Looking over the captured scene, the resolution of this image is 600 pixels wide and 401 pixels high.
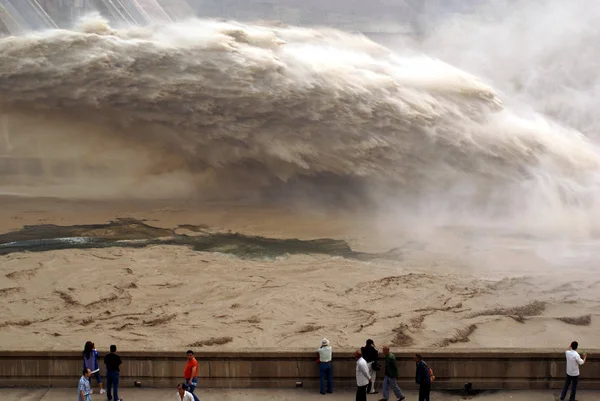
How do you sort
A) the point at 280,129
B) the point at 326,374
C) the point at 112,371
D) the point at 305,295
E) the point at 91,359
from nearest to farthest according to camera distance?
the point at 112,371 < the point at 91,359 < the point at 326,374 < the point at 305,295 < the point at 280,129


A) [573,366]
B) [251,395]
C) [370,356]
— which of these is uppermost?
[370,356]

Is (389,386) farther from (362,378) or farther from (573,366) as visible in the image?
(573,366)

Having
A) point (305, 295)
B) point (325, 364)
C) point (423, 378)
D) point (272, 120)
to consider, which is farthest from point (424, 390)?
point (272, 120)

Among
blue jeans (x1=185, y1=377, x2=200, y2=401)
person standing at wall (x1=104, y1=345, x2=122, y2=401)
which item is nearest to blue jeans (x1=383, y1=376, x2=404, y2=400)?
blue jeans (x1=185, y1=377, x2=200, y2=401)

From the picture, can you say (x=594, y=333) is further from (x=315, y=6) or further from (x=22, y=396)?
(x=315, y=6)

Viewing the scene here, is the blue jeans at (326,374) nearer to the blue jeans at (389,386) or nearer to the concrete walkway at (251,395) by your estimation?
the concrete walkway at (251,395)

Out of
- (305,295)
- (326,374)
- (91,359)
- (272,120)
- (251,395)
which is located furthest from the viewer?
(272,120)

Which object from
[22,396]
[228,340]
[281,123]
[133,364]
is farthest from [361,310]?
[281,123]

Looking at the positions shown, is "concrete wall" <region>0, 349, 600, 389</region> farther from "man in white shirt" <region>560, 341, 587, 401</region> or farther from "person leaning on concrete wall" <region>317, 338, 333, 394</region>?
"man in white shirt" <region>560, 341, 587, 401</region>
